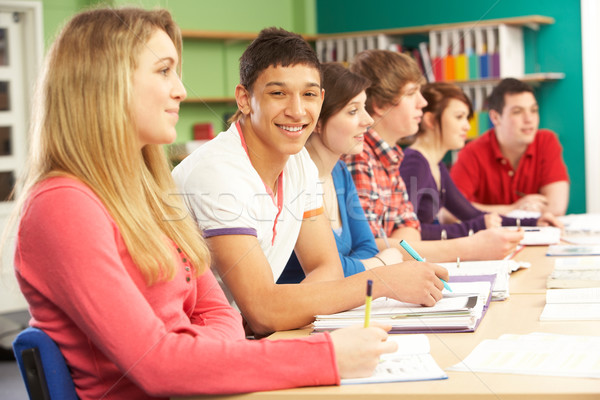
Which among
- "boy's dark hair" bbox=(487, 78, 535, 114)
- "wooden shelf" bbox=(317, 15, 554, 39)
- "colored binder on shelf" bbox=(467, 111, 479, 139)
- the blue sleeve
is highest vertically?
"wooden shelf" bbox=(317, 15, 554, 39)

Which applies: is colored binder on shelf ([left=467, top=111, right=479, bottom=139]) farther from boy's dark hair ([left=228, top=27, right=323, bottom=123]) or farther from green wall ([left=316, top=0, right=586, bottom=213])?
boy's dark hair ([left=228, top=27, right=323, bottom=123])

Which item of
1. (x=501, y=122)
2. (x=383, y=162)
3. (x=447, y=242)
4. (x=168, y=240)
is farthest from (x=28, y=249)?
(x=501, y=122)

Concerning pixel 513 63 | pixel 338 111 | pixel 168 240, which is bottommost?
pixel 168 240

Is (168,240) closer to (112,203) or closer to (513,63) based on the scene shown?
(112,203)

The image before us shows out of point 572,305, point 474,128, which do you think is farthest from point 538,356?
point 474,128

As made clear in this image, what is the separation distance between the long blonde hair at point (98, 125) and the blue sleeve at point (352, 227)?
3.44 feet

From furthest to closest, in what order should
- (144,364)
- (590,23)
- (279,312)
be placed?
(590,23)
(279,312)
(144,364)

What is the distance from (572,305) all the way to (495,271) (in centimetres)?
38

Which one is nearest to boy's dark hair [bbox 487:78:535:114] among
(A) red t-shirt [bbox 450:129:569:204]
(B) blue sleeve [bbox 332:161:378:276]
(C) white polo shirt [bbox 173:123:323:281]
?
(A) red t-shirt [bbox 450:129:569:204]

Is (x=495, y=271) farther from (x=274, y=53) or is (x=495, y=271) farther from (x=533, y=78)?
(x=533, y=78)

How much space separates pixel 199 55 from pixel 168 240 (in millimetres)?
4747

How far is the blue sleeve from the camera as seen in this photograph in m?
2.15

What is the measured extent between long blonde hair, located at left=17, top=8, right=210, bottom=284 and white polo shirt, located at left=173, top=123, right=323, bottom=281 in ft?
1.02

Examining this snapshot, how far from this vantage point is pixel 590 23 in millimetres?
5117
